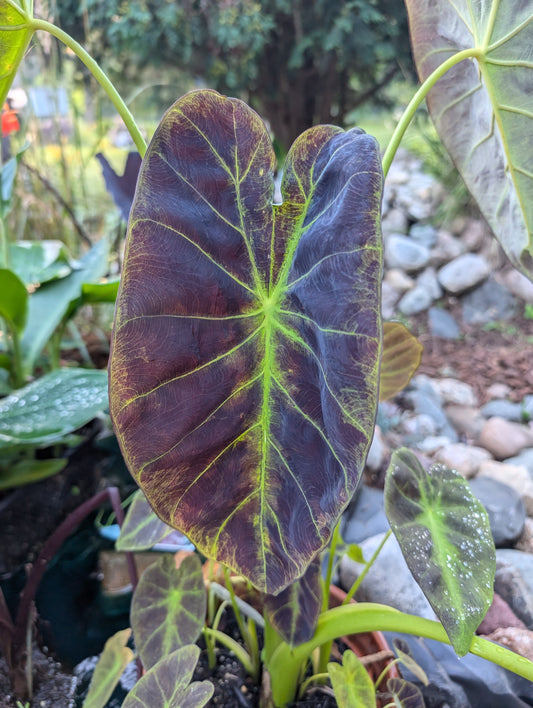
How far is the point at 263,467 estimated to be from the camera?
1.78 ft

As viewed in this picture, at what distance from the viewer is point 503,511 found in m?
1.26

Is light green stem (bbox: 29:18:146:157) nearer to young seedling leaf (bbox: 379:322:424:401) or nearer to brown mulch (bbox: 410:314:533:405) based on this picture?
young seedling leaf (bbox: 379:322:424:401)

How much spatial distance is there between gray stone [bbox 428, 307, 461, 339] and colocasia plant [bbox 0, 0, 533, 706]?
230 centimetres

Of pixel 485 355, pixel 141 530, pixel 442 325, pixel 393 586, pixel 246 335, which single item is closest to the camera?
pixel 246 335

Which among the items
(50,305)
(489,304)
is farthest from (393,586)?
(489,304)

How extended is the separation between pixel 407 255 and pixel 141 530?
264cm

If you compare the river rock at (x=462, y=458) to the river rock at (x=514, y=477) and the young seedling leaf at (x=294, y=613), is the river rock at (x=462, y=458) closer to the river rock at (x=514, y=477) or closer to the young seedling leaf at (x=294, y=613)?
the river rock at (x=514, y=477)

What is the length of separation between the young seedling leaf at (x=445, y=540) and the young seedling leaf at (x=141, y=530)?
31 centimetres

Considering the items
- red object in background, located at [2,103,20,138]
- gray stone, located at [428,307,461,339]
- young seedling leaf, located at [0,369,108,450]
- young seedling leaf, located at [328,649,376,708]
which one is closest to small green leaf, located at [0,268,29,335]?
young seedling leaf, located at [0,369,108,450]

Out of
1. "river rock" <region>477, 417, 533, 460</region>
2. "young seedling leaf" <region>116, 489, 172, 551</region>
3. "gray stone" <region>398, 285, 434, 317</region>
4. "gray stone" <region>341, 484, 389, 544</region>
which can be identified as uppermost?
"young seedling leaf" <region>116, 489, 172, 551</region>

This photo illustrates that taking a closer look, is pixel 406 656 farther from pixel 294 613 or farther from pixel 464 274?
pixel 464 274

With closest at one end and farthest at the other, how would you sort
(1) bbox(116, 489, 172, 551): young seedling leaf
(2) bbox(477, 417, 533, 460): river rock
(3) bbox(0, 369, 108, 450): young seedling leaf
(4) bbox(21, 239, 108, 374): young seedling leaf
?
(1) bbox(116, 489, 172, 551): young seedling leaf
(3) bbox(0, 369, 108, 450): young seedling leaf
(4) bbox(21, 239, 108, 374): young seedling leaf
(2) bbox(477, 417, 533, 460): river rock

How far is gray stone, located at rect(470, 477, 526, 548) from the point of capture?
4.06 feet

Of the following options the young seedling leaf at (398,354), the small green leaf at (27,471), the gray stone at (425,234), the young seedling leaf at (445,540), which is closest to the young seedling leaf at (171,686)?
the young seedling leaf at (445,540)
